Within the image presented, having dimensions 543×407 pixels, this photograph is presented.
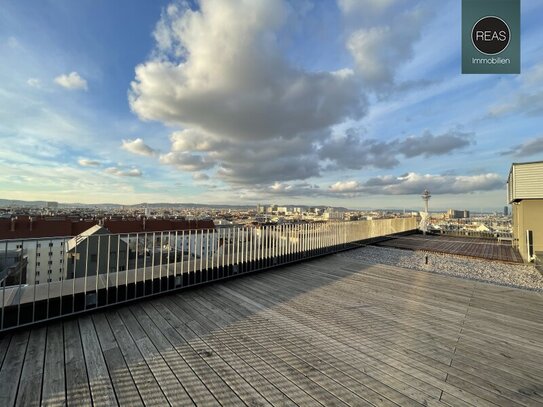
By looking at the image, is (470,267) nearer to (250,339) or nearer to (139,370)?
(250,339)

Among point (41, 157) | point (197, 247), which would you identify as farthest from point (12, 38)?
point (41, 157)

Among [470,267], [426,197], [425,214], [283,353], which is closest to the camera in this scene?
[283,353]

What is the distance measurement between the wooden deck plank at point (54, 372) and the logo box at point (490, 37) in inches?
394

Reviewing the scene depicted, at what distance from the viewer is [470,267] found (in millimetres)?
6414

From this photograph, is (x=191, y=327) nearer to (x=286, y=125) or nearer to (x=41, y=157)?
(x=286, y=125)

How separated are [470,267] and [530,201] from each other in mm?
4381

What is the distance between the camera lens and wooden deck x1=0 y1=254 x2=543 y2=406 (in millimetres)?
1639

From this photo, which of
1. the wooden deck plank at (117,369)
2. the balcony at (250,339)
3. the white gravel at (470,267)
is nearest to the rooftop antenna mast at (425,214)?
the white gravel at (470,267)

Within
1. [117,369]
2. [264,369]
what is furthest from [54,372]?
[264,369]

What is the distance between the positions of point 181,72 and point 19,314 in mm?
10350

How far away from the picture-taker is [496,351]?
2.25 meters

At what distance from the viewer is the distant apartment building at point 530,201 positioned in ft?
24.9

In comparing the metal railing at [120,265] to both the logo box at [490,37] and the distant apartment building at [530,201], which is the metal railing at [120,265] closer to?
the logo box at [490,37]

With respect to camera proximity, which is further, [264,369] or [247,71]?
[247,71]
